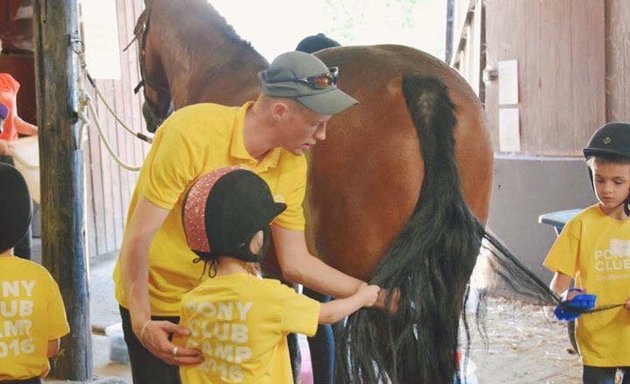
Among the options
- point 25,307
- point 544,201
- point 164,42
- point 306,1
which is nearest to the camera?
point 25,307

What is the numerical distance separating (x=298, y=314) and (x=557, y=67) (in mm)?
4803

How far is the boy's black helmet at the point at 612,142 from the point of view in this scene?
246 centimetres

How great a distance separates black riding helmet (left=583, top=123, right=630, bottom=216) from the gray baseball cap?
3.09 ft

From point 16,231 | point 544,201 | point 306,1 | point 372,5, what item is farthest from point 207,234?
point 372,5

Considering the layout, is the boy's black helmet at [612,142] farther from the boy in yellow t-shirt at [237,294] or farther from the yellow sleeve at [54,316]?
the yellow sleeve at [54,316]

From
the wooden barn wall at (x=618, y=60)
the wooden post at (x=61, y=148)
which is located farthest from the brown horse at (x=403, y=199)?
the wooden barn wall at (x=618, y=60)

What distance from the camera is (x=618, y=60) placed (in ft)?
17.4

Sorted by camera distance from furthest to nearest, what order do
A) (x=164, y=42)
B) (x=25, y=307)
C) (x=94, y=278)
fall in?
(x=94, y=278), (x=164, y=42), (x=25, y=307)

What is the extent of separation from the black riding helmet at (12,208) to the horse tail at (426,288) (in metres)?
1.06

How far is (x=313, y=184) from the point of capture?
2473mm

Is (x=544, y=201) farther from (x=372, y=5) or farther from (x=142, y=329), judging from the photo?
(x=372, y=5)

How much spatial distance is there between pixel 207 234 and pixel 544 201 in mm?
4775

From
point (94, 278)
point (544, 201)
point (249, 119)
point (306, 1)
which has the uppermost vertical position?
point (306, 1)

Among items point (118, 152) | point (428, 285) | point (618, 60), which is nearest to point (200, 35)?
point (428, 285)
